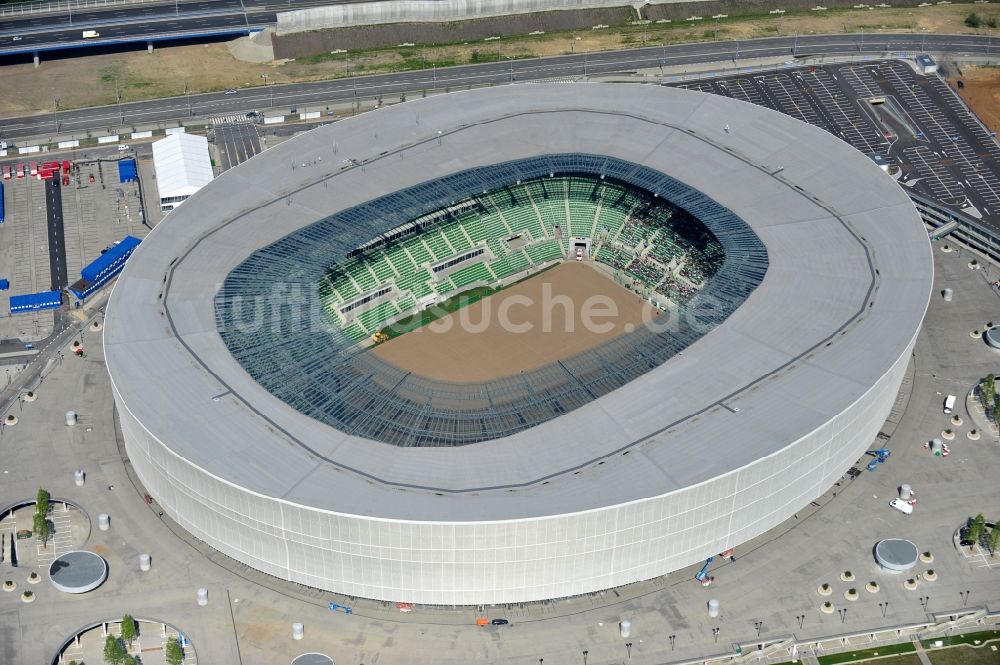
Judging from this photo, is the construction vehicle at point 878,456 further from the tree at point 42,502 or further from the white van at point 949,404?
the tree at point 42,502

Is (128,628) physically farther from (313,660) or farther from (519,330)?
(519,330)

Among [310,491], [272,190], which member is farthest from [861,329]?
[272,190]

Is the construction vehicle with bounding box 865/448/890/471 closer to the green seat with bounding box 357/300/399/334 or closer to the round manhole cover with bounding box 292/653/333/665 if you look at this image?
the green seat with bounding box 357/300/399/334

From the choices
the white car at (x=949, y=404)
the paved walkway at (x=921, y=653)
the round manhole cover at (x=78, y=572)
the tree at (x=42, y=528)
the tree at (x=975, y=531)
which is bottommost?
the paved walkway at (x=921, y=653)

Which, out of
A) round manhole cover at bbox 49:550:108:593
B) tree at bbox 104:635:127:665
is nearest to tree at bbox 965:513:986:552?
tree at bbox 104:635:127:665

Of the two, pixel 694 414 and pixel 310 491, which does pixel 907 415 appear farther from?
pixel 310 491

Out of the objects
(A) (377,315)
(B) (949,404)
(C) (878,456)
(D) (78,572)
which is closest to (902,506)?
(C) (878,456)

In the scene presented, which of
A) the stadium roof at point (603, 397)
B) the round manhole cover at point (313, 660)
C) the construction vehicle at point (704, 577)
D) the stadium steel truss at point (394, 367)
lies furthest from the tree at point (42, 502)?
the construction vehicle at point (704, 577)

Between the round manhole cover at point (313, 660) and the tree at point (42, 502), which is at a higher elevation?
the tree at point (42, 502)
